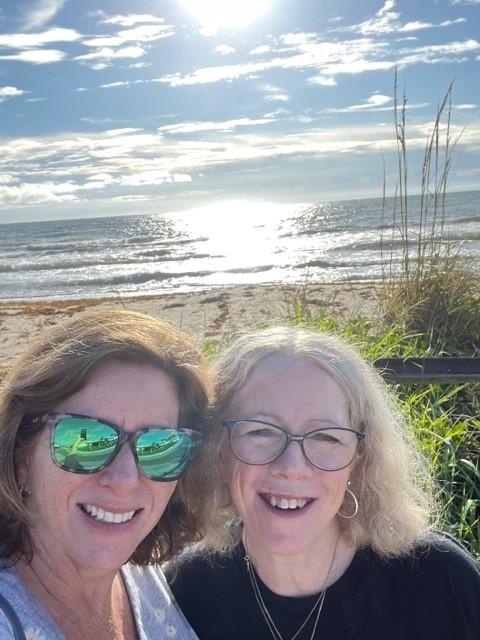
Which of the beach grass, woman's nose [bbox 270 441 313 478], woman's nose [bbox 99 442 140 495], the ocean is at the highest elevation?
woman's nose [bbox 99 442 140 495]

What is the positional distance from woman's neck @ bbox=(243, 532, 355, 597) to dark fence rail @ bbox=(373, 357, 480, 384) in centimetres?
225

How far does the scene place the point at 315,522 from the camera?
87.8 inches

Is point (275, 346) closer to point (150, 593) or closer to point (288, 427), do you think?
point (288, 427)

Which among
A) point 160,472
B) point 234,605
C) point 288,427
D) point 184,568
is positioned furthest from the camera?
point 184,568

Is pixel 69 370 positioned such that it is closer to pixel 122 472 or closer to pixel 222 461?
pixel 122 472

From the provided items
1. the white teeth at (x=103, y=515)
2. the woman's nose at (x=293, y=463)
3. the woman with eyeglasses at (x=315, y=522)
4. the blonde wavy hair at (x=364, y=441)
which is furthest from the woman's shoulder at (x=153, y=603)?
the woman's nose at (x=293, y=463)

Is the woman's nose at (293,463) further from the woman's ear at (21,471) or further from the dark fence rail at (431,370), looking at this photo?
the dark fence rail at (431,370)

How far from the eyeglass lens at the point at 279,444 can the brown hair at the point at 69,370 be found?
0.16m

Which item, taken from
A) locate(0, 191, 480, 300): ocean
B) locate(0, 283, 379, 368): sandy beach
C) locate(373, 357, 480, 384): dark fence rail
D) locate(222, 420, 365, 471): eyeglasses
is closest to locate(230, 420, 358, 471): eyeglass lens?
locate(222, 420, 365, 471): eyeglasses

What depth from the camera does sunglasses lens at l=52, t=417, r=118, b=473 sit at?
193 centimetres

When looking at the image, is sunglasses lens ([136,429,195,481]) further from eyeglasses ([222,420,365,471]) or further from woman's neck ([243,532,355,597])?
woman's neck ([243,532,355,597])

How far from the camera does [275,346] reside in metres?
2.38

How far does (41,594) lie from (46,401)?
536mm

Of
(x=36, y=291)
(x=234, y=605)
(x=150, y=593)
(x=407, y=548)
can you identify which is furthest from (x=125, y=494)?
(x=36, y=291)
